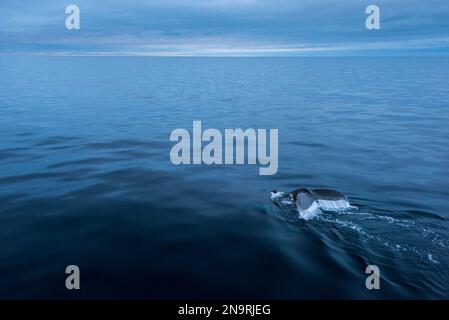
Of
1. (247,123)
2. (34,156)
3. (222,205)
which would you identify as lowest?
(222,205)

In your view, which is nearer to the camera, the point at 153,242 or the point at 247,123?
the point at 153,242

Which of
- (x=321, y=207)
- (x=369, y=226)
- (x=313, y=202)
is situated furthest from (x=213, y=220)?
(x=369, y=226)

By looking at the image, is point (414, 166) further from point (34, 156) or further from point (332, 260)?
point (34, 156)

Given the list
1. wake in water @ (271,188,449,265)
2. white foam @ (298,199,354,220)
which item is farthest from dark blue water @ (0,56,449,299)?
white foam @ (298,199,354,220)

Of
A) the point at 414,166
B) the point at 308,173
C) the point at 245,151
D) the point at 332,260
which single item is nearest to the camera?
the point at 332,260

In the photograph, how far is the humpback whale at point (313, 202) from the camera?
16603 millimetres

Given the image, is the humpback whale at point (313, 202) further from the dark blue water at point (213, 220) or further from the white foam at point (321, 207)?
the dark blue water at point (213, 220)

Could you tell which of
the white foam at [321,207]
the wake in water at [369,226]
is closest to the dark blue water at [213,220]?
the wake in water at [369,226]

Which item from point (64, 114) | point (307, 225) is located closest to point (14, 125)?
point (64, 114)

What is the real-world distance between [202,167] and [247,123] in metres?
16.9

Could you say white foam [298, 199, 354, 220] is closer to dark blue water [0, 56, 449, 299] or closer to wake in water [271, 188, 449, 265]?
wake in water [271, 188, 449, 265]

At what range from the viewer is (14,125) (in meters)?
36.6

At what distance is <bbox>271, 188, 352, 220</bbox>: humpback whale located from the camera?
16603mm

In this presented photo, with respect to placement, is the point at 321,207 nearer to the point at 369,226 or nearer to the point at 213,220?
the point at 369,226
